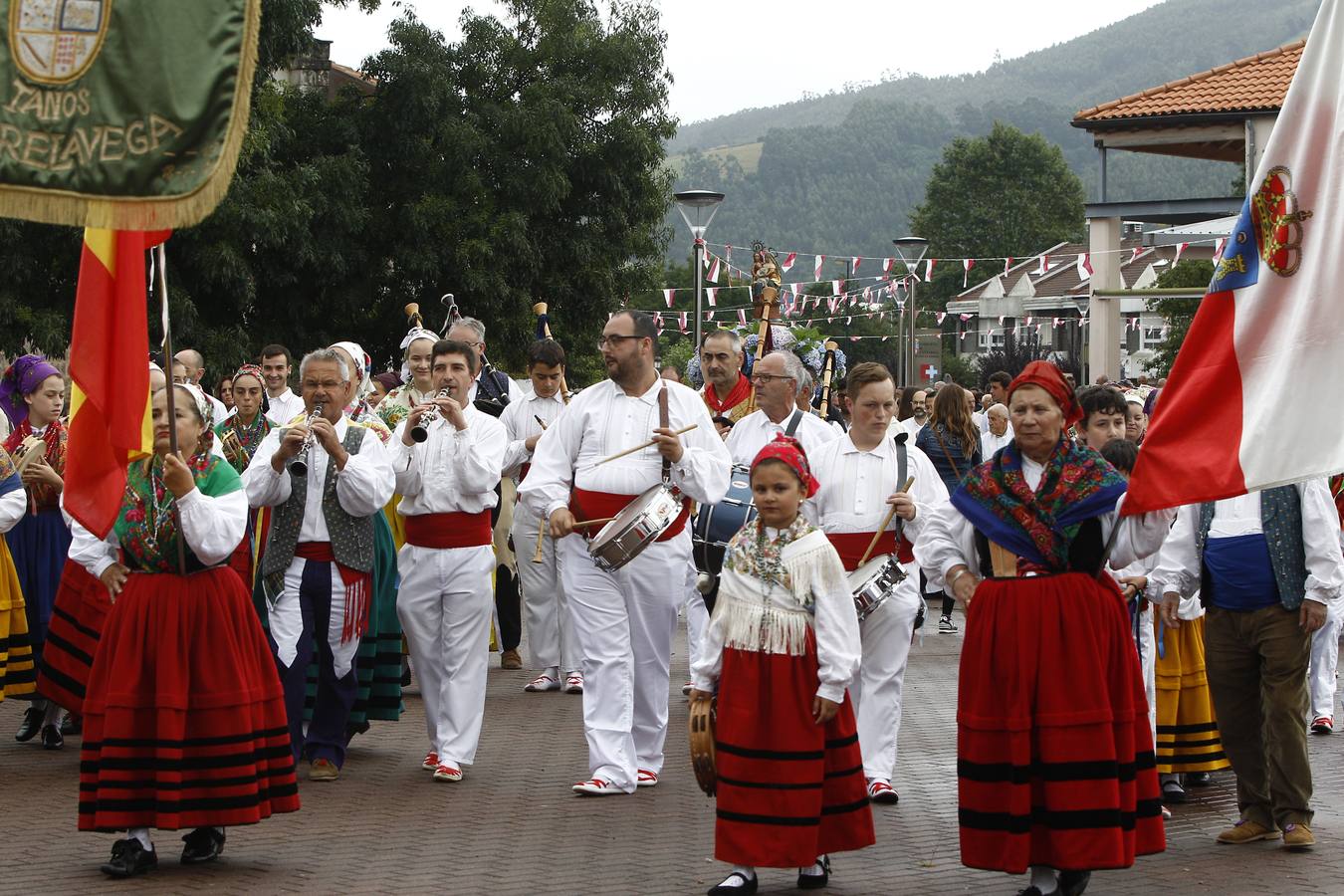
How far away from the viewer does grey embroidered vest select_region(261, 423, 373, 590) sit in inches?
345

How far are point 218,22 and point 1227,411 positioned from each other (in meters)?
3.36

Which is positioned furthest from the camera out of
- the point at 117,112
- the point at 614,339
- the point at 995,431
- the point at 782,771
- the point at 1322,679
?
the point at 995,431

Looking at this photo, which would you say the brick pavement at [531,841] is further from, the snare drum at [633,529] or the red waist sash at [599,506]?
the red waist sash at [599,506]

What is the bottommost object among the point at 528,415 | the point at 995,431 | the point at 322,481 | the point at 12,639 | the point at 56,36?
the point at 12,639

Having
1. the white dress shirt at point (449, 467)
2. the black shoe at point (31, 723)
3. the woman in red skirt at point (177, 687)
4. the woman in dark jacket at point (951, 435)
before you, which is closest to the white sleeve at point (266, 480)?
the white dress shirt at point (449, 467)

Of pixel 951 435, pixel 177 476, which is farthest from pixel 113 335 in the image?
pixel 951 435

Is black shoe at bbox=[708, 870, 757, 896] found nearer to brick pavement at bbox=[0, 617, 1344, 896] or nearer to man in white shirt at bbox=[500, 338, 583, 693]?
brick pavement at bbox=[0, 617, 1344, 896]

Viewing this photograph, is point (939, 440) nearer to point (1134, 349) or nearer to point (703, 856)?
point (703, 856)

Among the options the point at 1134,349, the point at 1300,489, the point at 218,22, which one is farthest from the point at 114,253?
the point at 1134,349

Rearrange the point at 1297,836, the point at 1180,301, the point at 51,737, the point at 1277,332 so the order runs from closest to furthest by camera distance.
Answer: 1. the point at 1277,332
2. the point at 1297,836
3. the point at 51,737
4. the point at 1180,301

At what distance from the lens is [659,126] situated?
35.1 meters

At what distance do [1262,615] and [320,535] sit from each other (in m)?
4.41

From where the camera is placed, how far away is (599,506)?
8820 millimetres

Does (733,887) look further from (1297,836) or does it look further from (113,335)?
(113,335)
